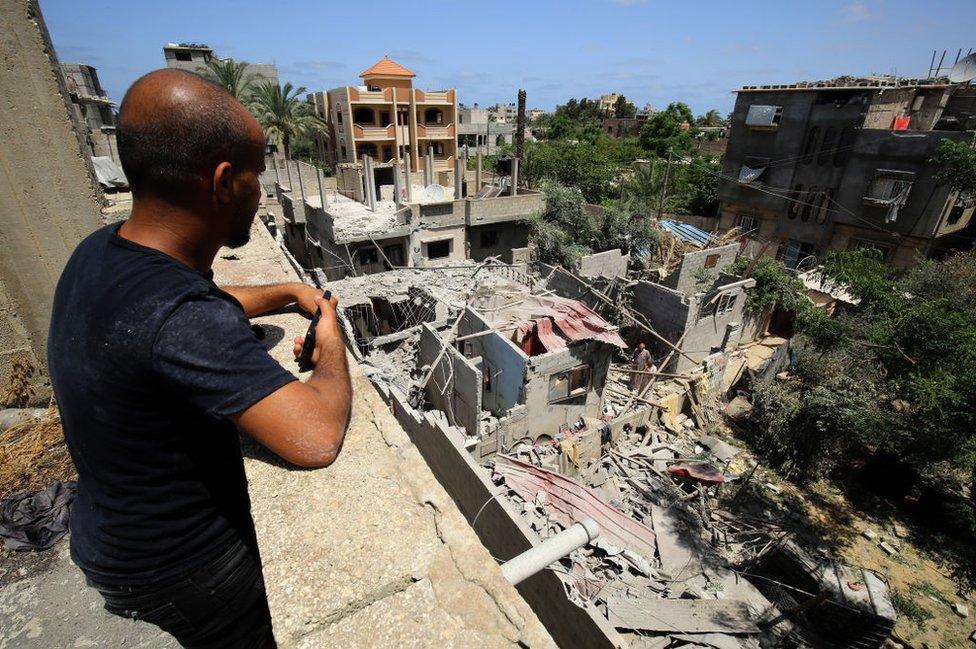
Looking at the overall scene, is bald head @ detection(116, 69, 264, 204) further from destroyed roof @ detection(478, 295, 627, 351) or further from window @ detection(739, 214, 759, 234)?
window @ detection(739, 214, 759, 234)

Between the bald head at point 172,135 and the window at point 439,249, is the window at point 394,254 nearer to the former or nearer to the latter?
the window at point 439,249

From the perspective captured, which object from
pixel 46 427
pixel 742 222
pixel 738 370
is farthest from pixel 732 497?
pixel 742 222

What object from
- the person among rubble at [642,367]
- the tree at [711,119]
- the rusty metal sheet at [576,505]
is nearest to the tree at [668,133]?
the tree at [711,119]

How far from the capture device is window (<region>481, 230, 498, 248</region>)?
21453mm

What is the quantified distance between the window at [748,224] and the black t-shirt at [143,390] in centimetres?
3067

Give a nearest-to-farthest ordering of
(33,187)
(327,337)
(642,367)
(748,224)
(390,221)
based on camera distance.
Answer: (327,337) → (33,187) → (642,367) → (390,221) → (748,224)

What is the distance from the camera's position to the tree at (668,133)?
48.8m

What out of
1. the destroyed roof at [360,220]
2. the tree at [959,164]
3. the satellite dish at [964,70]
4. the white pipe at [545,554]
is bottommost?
the destroyed roof at [360,220]

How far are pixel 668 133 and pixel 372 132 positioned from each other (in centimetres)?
3425

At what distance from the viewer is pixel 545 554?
92.0 inches

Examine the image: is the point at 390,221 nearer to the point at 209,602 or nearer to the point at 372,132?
the point at 209,602

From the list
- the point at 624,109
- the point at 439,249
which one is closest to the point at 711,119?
the point at 624,109

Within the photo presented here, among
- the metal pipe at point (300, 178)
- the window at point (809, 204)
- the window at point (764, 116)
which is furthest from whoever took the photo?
the window at point (764, 116)

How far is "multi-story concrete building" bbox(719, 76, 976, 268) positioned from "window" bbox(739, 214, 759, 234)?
12cm
